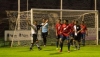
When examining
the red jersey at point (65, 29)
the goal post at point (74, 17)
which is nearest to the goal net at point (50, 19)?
the goal post at point (74, 17)

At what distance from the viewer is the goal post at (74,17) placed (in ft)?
100

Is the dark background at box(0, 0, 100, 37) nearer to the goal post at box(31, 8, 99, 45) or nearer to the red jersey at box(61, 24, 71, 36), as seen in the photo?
the goal post at box(31, 8, 99, 45)

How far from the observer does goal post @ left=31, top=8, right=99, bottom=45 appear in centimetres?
3059

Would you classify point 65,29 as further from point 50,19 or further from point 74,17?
point 74,17

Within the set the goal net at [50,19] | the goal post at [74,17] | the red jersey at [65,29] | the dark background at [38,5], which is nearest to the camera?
the red jersey at [65,29]

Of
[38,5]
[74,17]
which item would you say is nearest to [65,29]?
[74,17]

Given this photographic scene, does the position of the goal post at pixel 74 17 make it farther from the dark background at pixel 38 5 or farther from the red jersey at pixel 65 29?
the dark background at pixel 38 5

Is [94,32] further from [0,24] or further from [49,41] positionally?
[0,24]

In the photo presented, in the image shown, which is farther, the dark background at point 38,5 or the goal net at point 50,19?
the dark background at point 38,5

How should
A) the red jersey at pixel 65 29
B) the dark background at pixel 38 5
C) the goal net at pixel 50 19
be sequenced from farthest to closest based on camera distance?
the dark background at pixel 38 5
the goal net at pixel 50 19
the red jersey at pixel 65 29

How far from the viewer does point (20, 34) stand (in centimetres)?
2917

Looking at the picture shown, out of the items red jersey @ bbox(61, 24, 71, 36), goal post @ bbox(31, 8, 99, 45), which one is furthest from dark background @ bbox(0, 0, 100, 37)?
red jersey @ bbox(61, 24, 71, 36)

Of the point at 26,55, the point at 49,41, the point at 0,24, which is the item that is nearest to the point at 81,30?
the point at 49,41

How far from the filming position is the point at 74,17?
105ft
